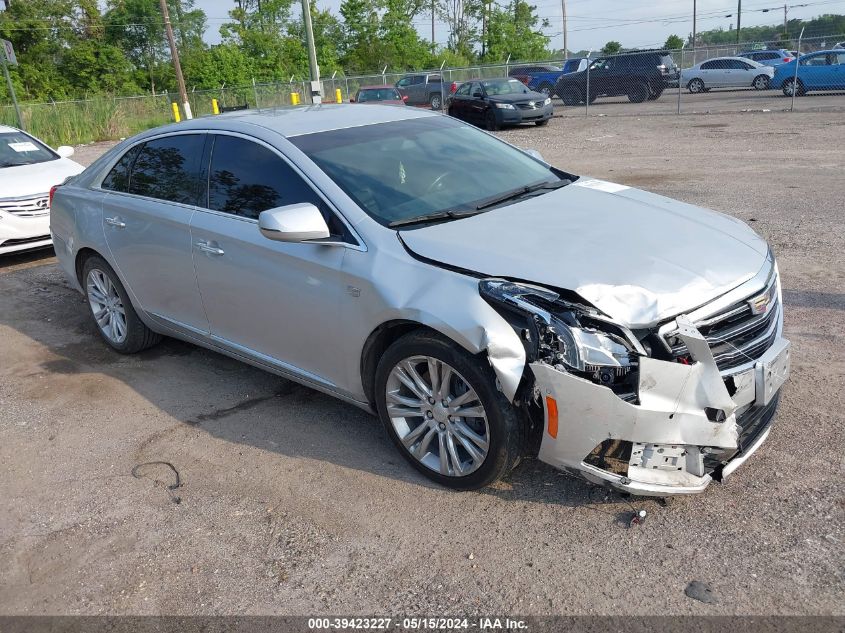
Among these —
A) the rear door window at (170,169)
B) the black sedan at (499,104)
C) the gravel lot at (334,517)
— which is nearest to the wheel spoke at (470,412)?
the gravel lot at (334,517)

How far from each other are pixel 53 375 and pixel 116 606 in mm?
2970

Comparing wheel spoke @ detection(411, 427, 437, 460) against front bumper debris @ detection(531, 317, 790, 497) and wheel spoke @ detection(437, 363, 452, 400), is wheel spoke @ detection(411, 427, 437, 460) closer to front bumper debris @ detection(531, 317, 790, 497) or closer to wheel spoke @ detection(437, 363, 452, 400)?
wheel spoke @ detection(437, 363, 452, 400)

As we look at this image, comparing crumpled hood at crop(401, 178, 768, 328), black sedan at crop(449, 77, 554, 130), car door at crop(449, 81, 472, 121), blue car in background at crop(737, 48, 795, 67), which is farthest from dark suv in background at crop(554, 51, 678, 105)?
crumpled hood at crop(401, 178, 768, 328)

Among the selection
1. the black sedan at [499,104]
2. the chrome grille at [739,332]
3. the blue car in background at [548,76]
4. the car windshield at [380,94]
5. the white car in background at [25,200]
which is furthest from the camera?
the blue car in background at [548,76]

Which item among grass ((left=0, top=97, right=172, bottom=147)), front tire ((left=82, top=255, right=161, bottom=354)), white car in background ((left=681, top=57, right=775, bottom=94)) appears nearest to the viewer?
front tire ((left=82, top=255, right=161, bottom=354))

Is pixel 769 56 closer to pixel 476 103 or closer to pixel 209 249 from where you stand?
pixel 476 103

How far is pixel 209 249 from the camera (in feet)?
14.6

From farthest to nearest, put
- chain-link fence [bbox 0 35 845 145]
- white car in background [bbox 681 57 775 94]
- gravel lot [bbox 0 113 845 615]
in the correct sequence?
white car in background [bbox 681 57 775 94] → chain-link fence [bbox 0 35 845 145] → gravel lot [bbox 0 113 845 615]

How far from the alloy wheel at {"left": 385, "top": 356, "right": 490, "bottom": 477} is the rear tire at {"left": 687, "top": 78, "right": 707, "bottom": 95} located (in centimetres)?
2972

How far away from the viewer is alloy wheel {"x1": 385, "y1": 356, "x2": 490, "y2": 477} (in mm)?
3404

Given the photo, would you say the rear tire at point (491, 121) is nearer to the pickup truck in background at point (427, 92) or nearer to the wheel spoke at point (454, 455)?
the pickup truck in background at point (427, 92)

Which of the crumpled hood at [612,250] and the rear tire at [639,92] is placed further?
the rear tire at [639,92]

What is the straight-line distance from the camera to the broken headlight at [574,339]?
304 cm

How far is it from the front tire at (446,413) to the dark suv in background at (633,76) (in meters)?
24.7
